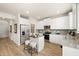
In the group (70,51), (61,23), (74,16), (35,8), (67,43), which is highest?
(35,8)

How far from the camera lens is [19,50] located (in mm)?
1649

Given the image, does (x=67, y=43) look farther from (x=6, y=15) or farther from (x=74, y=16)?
(x=6, y=15)

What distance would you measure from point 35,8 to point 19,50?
0.84 metres

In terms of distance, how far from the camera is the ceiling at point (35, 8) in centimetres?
160

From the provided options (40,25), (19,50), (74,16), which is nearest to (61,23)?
(74,16)

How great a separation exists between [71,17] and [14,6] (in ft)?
3.47

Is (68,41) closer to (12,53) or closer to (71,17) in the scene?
(71,17)

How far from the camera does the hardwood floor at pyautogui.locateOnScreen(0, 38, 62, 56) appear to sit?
64.3 inches

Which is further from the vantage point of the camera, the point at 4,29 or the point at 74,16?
the point at 4,29

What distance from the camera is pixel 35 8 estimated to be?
165 centimetres

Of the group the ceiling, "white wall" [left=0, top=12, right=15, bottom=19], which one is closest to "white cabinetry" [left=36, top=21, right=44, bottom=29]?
the ceiling

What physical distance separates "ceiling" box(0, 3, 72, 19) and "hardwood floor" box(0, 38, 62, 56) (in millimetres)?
575

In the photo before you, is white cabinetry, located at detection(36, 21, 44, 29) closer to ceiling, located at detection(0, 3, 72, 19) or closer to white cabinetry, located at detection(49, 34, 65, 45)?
ceiling, located at detection(0, 3, 72, 19)

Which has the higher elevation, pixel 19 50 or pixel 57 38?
pixel 57 38
